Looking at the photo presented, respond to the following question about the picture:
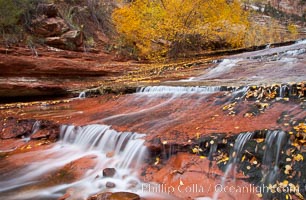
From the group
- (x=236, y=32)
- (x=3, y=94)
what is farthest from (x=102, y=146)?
(x=236, y=32)

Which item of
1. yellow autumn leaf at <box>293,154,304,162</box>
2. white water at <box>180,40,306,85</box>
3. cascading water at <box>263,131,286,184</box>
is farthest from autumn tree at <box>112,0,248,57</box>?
yellow autumn leaf at <box>293,154,304,162</box>

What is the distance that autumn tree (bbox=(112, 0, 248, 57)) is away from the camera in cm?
1805

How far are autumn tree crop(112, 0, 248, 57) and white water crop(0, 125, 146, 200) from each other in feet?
38.1

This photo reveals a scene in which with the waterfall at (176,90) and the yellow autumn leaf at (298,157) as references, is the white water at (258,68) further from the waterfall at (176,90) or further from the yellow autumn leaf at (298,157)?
the yellow autumn leaf at (298,157)

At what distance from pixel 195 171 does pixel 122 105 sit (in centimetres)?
447

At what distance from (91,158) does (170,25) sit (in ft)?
42.3

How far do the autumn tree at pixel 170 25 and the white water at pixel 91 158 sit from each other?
11620mm

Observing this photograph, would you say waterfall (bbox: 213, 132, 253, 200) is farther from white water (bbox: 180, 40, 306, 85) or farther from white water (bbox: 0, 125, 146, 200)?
white water (bbox: 180, 40, 306, 85)

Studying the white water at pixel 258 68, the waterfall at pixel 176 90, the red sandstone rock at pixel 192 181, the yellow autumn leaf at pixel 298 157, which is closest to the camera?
the yellow autumn leaf at pixel 298 157

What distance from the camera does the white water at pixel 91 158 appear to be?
17.1 ft

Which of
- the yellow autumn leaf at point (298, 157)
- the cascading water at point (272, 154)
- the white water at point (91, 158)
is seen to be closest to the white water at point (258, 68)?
the cascading water at point (272, 154)

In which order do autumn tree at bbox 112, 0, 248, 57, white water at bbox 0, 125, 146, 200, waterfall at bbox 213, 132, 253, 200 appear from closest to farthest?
waterfall at bbox 213, 132, 253, 200
white water at bbox 0, 125, 146, 200
autumn tree at bbox 112, 0, 248, 57

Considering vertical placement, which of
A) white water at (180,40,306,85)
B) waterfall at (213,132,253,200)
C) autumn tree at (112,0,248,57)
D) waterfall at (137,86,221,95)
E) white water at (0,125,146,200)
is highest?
autumn tree at (112,0,248,57)

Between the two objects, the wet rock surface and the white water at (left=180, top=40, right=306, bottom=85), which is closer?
the wet rock surface
